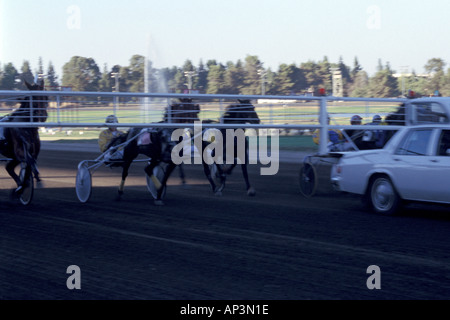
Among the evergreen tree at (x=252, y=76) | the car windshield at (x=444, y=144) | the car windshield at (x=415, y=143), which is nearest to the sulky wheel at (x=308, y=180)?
the car windshield at (x=415, y=143)

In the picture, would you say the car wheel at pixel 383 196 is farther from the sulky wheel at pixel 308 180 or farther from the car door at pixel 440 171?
the sulky wheel at pixel 308 180

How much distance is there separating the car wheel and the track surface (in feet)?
0.86

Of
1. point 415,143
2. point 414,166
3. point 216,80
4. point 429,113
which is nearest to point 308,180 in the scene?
point 429,113

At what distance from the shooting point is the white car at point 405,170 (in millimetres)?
10773

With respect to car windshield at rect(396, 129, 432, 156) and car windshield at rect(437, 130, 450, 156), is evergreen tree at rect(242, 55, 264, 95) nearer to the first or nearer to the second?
car windshield at rect(396, 129, 432, 156)

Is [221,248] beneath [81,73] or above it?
beneath

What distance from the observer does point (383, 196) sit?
11633mm

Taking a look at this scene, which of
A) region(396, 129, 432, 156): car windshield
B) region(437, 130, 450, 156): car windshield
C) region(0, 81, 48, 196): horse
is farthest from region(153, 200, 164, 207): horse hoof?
region(437, 130, 450, 156): car windshield

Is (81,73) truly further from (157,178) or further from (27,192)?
(27,192)

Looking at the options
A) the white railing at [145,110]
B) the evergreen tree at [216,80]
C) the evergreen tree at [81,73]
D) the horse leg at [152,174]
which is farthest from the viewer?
the evergreen tree at [216,80]

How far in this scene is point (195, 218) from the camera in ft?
37.0

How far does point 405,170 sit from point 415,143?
0.53m

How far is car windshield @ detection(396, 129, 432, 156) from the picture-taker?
36.9 feet

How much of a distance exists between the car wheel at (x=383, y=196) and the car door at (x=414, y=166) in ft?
0.55
